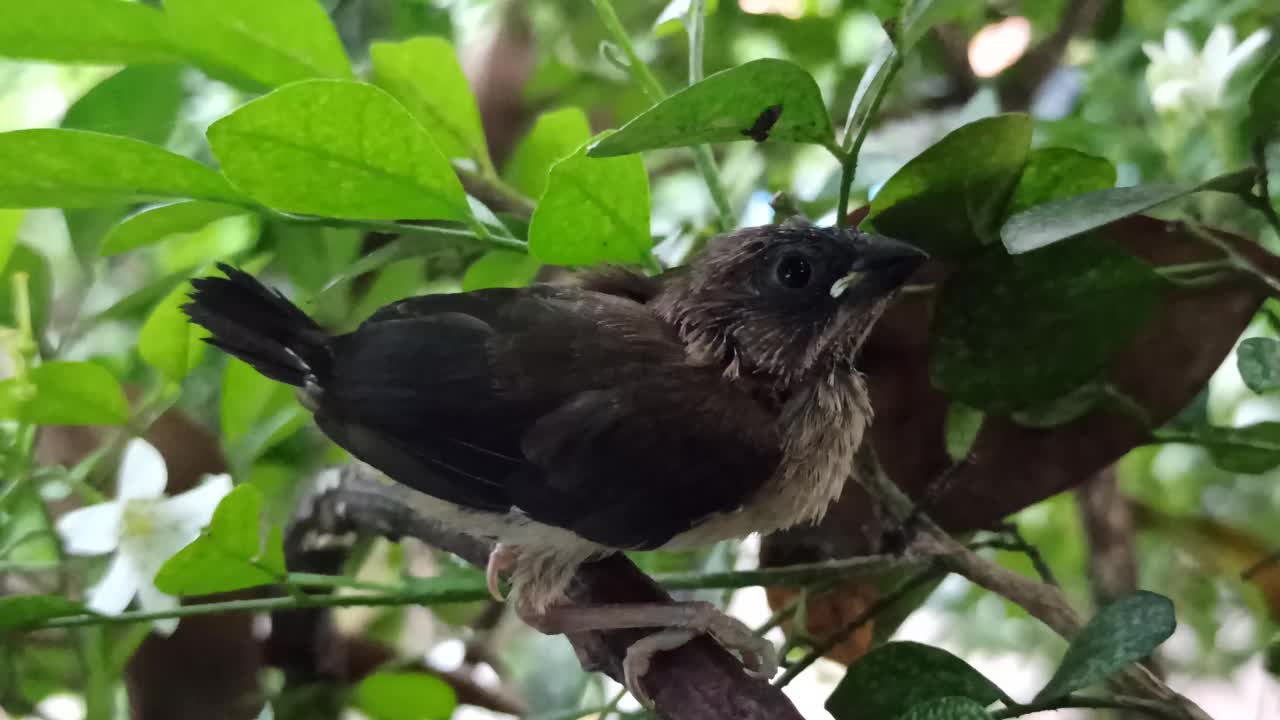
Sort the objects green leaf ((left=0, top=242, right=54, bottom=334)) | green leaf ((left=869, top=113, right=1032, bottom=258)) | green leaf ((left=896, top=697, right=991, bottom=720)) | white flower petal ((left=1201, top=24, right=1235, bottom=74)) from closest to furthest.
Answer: green leaf ((left=896, top=697, right=991, bottom=720)), green leaf ((left=869, top=113, right=1032, bottom=258)), white flower petal ((left=1201, top=24, right=1235, bottom=74)), green leaf ((left=0, top=242, right=54, bottom=334))

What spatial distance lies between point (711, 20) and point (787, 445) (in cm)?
73

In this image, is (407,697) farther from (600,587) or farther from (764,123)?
(764,123)

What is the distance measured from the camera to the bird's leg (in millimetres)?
550

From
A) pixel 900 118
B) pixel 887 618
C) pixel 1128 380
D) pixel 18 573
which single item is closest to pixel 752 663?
pixel 887 618

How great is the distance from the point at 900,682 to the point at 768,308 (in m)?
0.26

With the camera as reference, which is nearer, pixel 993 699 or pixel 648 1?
pixel 993 699

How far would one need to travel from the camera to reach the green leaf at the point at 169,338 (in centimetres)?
69

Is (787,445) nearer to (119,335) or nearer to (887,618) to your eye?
(887,618)

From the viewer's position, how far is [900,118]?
4.04ft

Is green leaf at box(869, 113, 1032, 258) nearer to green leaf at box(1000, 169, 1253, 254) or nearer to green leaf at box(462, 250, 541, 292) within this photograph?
green leaf at box(1000, 169, 1253, 254)

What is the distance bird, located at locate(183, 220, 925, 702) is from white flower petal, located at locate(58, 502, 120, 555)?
0.16 metres

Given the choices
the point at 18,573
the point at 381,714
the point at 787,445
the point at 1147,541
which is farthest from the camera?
the point at 1147,541

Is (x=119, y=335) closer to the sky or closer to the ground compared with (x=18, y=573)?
closer to the sky

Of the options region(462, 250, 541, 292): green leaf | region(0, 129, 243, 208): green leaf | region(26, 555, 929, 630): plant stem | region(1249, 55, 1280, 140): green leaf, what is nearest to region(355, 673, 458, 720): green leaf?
region(26, 555, 929, 630): plant stem
